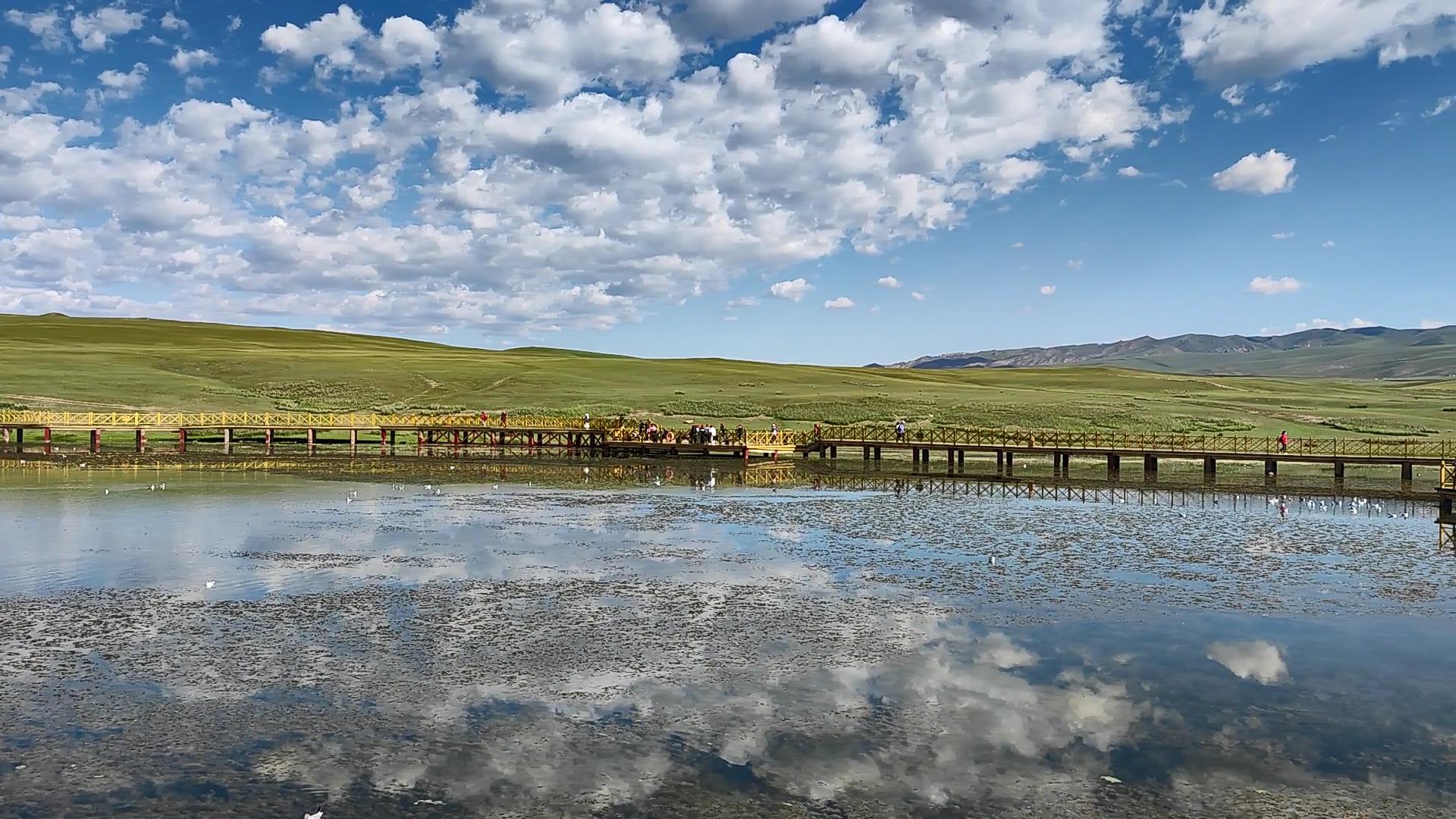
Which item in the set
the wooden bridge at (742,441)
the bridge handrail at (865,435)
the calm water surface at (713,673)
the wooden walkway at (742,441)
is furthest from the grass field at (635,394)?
the calm water surface at (713,673)

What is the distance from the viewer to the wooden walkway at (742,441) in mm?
63844

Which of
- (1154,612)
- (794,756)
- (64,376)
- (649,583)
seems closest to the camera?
(794,756)

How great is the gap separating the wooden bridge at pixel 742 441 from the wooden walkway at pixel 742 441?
0.11m

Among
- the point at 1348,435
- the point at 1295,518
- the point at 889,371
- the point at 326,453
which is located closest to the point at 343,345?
the point at 889,371

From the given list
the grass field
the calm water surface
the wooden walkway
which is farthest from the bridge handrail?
the calm water surface

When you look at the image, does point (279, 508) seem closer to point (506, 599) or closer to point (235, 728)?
point (506, 599)

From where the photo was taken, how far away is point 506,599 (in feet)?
75.2

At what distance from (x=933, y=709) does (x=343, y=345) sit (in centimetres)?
19280

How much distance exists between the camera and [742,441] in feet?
236

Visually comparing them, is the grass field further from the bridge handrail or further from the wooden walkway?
the wooden walkway

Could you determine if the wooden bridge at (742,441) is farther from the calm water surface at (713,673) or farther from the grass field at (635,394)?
the calm water surface at (713,673)

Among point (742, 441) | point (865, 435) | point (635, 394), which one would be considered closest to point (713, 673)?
point (742, 441)

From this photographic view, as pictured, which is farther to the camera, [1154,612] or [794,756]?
[1154,612]

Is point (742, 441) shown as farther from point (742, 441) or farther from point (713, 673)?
point (713, 673)
